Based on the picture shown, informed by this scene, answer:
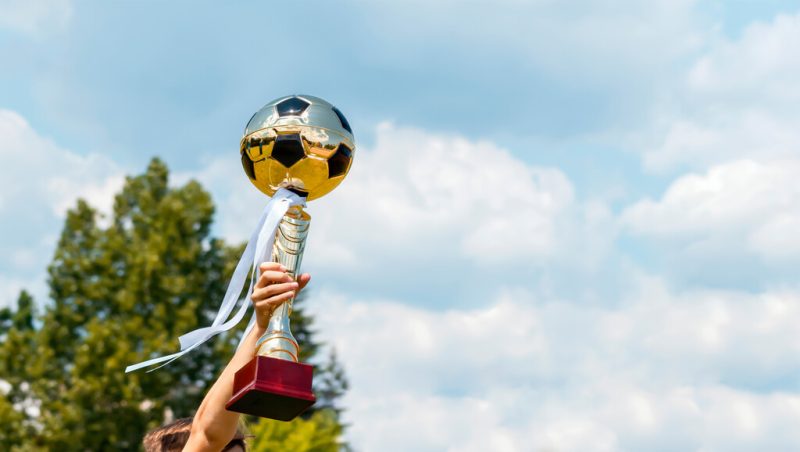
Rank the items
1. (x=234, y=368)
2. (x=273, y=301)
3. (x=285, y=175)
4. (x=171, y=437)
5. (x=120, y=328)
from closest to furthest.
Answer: (x=273, y=301)
(x=234, y=368)
(x=285, y=175)
(x=171, y=437)
(x=120, y=328)

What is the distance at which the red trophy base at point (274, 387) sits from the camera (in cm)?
335

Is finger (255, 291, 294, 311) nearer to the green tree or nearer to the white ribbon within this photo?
the white ribbon

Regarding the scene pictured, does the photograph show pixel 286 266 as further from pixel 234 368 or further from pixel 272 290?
pixel 234 368

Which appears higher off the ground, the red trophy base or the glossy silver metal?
the glossy silver metal

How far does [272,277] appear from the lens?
3621 millimetres

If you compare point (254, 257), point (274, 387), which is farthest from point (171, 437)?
point (274, 387)

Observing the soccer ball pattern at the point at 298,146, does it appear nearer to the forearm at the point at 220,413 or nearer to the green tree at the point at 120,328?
the forearm at the point at 220,413

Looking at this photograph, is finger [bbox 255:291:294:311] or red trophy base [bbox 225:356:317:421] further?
finger [bbox 255:291:294:311]

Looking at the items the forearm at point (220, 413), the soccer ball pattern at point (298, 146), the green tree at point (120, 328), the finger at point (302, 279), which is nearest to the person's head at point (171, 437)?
the forearm at point (220, 413)

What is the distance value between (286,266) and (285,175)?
0.35 metres

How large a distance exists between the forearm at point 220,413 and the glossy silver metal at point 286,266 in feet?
0.37

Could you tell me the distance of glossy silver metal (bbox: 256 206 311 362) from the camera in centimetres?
354

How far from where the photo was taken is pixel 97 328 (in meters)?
29.0

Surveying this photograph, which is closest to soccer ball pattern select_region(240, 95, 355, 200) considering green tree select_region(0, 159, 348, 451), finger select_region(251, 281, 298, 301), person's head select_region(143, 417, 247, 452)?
finger select_region(251, 281, 298, 301)
